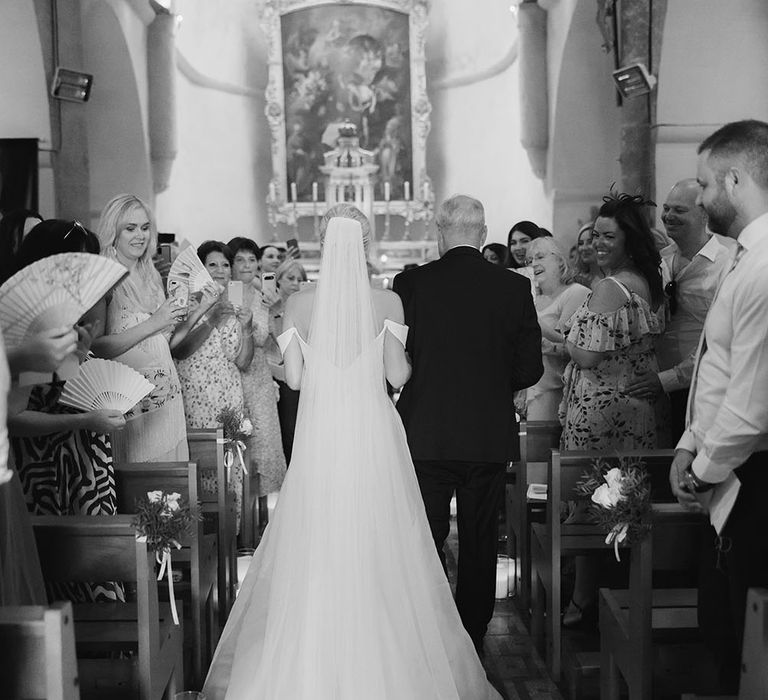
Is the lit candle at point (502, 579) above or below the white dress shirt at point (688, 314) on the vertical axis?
below

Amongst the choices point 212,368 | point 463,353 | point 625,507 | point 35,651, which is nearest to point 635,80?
point 212,368

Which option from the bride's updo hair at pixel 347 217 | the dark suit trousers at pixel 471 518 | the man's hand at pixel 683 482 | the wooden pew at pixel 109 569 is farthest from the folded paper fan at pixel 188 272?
the man's hand at pixel 683 482

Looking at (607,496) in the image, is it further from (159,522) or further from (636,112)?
(636,112)

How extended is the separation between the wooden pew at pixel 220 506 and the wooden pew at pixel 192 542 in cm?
33

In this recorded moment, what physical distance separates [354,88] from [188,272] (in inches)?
395

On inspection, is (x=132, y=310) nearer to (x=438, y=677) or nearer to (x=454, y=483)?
(x=454, y=483)

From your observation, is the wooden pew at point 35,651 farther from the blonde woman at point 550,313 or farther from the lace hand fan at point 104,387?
the blonde woman at point 550,313

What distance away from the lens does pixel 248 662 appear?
3184 mm

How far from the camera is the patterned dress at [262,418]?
6.09 meters

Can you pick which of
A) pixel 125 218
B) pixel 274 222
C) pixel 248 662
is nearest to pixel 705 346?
pixel 248 662

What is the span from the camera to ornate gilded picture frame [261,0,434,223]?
13.8 metres

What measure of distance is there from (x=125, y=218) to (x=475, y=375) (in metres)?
1.70

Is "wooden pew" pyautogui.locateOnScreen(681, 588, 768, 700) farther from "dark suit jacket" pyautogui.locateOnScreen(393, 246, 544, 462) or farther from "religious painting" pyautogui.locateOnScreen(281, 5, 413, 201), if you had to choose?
"religious painting" pyautogui.locateOnScreen(281, 5, 413, 201)

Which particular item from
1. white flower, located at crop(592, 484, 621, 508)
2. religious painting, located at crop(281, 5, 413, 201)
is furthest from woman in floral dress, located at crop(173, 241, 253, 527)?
religious painting, located at crop(281, 5, 413, 201)
